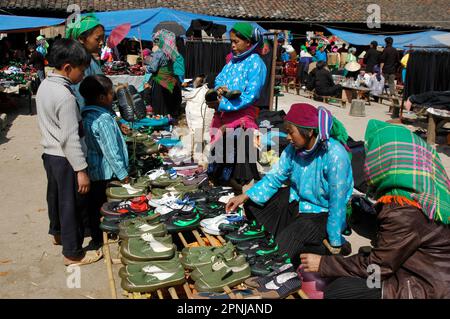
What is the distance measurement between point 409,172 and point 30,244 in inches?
119

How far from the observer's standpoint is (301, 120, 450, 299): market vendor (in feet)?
6.06

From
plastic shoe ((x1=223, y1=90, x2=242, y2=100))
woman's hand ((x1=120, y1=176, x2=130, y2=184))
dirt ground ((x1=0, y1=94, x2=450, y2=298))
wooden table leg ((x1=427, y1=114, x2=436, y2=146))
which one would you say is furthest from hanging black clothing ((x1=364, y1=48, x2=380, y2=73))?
woman's hand ((x1=120, y1=176, x2=130, y2=184))

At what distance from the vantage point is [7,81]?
31.8 ft

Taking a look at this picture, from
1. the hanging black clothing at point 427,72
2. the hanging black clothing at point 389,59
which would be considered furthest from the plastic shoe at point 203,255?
the hanging black clothing at point 389,59

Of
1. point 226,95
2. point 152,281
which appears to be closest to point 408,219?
point 152,281

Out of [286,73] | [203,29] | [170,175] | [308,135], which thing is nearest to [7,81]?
[203,29]

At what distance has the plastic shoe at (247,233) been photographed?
2.65m

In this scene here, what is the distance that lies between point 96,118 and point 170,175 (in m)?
0.95

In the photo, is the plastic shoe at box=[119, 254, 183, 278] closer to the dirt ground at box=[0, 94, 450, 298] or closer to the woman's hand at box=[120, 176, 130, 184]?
the dirt ground at box=[0, 94, 450, 298]

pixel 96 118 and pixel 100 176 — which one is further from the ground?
pixel 96 118

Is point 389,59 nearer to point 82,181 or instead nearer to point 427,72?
A: point 427,72

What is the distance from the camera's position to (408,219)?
5.98 feet

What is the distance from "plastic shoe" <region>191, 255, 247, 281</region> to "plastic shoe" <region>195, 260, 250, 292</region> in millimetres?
19
